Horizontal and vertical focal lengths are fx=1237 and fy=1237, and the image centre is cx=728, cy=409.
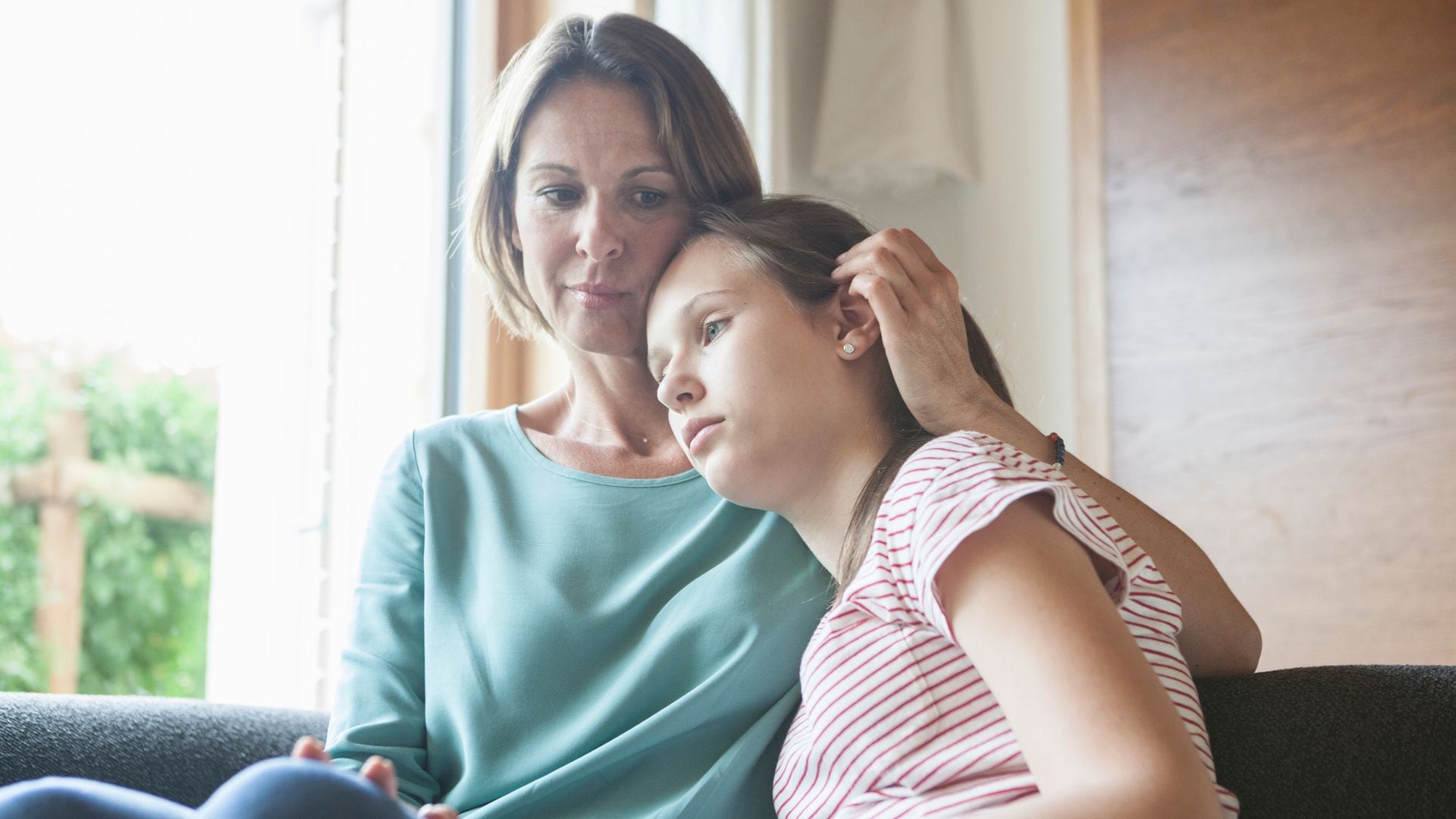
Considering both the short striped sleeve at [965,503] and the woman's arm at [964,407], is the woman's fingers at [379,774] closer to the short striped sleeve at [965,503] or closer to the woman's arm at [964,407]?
the short striped sleeve at [965,503]

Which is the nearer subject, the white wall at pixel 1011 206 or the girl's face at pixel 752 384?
the girl's face at pixel 752 384

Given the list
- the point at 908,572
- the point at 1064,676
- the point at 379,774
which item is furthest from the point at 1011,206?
the point at 379,774

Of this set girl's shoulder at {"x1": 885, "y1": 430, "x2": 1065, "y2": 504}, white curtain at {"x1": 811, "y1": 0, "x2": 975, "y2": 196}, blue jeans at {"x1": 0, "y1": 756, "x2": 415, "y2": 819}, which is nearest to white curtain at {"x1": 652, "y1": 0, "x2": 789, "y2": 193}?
white curtain at {"x1": 811, "y1": 0, "x2": 975, "y2": 196}

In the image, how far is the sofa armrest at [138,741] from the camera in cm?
94

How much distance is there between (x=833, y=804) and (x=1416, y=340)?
148 cm

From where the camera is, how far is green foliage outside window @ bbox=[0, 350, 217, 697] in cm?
176

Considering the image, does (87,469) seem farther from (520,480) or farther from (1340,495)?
(1340,495)

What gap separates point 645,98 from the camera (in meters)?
1.19

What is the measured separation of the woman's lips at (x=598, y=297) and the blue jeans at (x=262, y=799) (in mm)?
607

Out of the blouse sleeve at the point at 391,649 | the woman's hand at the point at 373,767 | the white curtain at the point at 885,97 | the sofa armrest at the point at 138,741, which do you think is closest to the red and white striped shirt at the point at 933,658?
the woman's hand at the point at 373,767

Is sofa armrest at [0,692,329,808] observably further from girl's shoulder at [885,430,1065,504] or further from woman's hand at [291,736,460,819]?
girl's shoulder at [885,430,1065,504]

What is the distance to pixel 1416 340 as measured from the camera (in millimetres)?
1915

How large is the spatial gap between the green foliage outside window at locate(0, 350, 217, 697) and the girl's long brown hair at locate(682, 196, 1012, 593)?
1155mm

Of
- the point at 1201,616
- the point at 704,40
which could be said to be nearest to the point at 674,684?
the point at 1201,616
